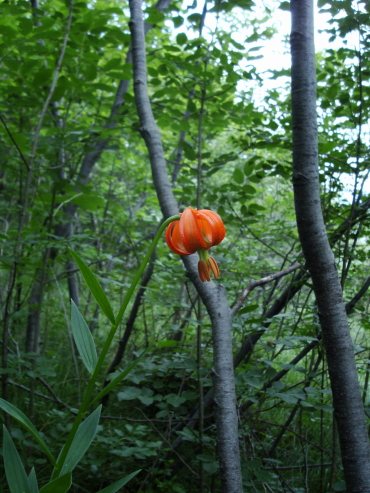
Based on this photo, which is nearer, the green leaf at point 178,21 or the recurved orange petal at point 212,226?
the recurved orange petal at point 212,226

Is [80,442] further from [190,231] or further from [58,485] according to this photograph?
[190,231]

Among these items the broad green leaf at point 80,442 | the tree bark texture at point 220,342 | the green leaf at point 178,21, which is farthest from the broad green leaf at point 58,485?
the green leaf at point 178,21

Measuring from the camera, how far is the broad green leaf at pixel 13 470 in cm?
94

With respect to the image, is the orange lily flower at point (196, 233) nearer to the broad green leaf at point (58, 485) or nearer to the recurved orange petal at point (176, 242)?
the recurved orange petal at point (176, 242)

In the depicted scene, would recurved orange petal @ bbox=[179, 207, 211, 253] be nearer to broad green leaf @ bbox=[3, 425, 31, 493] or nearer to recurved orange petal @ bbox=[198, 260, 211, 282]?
recurved orange petal @ bbox=[198, 260, 211, 282]

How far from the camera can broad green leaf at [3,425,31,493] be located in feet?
3.08

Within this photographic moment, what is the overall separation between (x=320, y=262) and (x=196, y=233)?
0.55 meters

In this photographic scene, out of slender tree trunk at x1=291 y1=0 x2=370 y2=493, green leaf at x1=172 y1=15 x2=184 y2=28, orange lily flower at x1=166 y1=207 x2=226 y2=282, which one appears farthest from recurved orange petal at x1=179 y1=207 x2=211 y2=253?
green leaf at x1=172 y1=15 x2=184 y2=28

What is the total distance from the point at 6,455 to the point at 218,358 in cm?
71

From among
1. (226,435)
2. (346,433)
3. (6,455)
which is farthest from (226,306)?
(6,455)

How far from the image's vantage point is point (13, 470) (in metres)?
0.95

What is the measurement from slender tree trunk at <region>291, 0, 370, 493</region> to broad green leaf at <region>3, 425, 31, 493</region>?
2.91ft

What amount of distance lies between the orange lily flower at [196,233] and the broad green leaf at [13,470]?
599 millimetres

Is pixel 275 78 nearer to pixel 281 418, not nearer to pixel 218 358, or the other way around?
pixel 218 358
